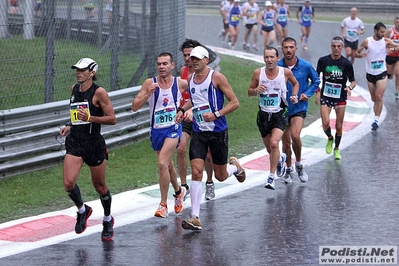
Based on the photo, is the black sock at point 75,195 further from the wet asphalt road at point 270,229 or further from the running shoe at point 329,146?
the running shoe at point 329,146

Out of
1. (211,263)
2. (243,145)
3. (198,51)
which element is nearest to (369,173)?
(243,145)

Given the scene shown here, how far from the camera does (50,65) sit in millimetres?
12305

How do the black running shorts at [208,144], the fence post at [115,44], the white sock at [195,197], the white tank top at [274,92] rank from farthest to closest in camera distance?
the fence post at [115,44], the white tank top at [274,92], the black running shorts at [208,144], the white sock at [195,197]

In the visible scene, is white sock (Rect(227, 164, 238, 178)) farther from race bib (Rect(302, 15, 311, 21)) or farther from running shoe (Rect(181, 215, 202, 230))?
race bib (Rect(302, 15, 311, 21))

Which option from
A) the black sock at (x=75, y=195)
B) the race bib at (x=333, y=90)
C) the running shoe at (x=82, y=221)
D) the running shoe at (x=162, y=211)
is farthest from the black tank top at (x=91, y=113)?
the race bib at (x=333, y=90)

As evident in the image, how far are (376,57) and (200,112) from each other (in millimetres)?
7980

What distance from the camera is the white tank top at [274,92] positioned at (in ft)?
37.4

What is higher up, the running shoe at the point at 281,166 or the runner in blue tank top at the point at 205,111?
the runner in blue tank top at the point at 205,111

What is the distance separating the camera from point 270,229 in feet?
31.1

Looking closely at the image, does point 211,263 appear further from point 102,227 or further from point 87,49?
point 87,49

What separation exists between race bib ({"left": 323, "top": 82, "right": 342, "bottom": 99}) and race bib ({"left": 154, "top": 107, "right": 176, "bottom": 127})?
4.47 metres

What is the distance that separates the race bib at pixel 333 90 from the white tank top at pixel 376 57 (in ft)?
11.3

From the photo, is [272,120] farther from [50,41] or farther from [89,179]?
[50,41]

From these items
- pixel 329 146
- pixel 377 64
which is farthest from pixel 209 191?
pixel 377 64
